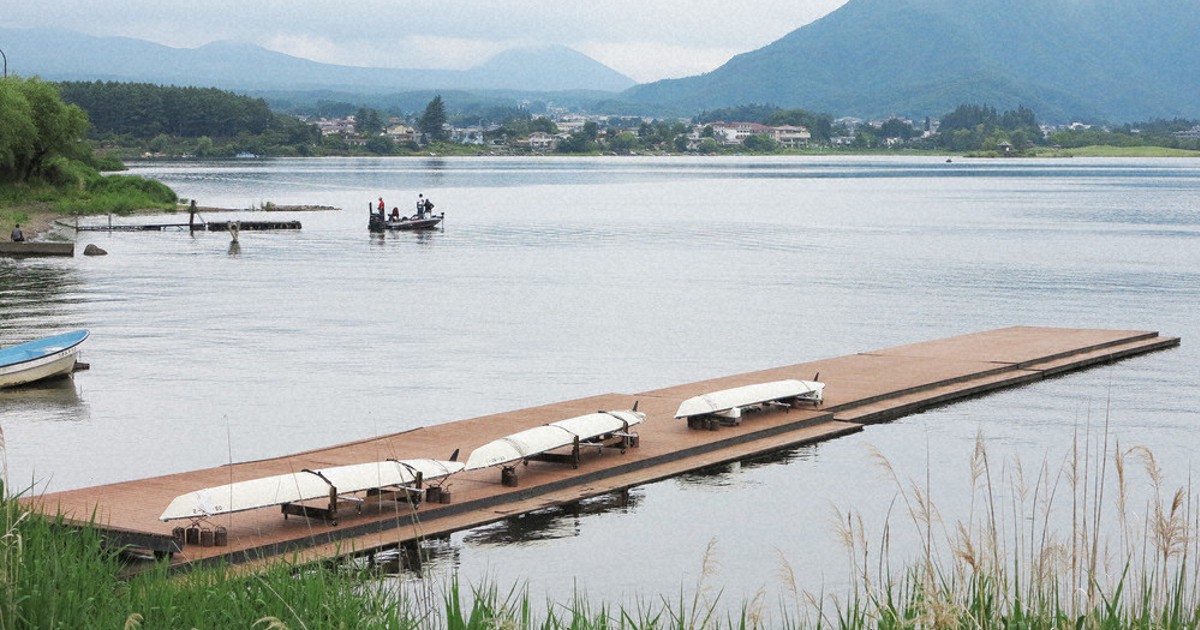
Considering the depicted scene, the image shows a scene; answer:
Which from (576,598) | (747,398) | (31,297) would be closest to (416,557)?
(576,598)

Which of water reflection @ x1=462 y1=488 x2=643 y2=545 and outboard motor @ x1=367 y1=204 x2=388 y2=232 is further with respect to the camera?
outboard motor @ x1=367 y1=204 x2=388 y2=232

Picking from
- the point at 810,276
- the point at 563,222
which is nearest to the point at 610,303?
the point at 810,276

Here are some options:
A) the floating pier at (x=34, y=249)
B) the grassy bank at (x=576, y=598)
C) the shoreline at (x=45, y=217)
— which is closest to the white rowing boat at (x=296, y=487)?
the grassy bank at (x=576, y=598)

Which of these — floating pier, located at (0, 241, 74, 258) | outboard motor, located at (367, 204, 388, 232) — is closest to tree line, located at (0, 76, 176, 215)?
outboard motor, located at (367, 204, 388, 232)

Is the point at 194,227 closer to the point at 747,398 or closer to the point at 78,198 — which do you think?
the point at 78,198

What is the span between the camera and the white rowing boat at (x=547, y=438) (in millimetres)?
17797

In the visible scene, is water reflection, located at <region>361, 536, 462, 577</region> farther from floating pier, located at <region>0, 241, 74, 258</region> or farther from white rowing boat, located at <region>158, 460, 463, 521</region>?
floating pier, located at <region>0, 241, 74, 258</region>

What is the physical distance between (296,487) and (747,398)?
28.5ft

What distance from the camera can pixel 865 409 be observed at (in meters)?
24.0

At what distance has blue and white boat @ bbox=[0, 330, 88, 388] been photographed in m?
26.9

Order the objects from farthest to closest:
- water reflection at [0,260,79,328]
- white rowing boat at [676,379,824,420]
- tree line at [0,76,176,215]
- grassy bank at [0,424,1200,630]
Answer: tree line at [0,76,176,215] < water reflection at [0,260,79,328] < white rowing boat at [676,379,824,420] < grassy bank at [0,424,1200,630]

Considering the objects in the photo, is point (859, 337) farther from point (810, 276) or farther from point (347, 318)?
point (810, 276)

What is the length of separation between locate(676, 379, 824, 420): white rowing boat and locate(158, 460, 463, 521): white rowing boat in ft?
18.5

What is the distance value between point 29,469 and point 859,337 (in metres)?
21.9
